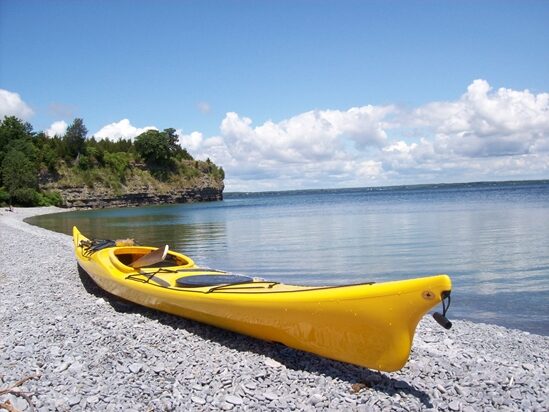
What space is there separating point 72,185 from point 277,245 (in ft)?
154

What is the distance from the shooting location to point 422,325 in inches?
265

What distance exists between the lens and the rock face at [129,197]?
57.0 m

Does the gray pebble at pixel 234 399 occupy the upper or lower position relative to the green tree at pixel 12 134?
lower

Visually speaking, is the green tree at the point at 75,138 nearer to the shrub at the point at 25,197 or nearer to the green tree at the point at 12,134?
the green tree at the point at 12,134

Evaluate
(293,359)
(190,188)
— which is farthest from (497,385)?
(190,188)

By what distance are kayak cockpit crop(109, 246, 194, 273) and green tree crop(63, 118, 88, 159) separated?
181ft

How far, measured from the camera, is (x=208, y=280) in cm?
616

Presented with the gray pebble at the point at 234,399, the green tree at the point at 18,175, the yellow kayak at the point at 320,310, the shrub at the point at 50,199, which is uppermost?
the green tree at the point at 18,175

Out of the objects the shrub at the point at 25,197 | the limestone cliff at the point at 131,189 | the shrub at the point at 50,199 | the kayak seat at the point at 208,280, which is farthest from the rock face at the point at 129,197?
the kayak seat at the point at 208,280

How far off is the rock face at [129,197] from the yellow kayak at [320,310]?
180 feet

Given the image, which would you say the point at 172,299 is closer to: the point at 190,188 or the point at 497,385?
the point at 497,385

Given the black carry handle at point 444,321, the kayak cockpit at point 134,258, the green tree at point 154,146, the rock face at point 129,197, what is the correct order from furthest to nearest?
1. the green tree at point 154,146
2. the rock face at point 129,197
3. the kayak cockpit at point 134,258
4. the black carry handle at point 444,321

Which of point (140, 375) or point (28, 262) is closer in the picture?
point (140, 375)

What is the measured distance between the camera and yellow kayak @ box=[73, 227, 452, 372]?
4.05m
